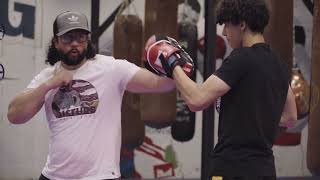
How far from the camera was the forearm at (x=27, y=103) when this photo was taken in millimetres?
2934

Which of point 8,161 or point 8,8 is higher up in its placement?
point 8,8

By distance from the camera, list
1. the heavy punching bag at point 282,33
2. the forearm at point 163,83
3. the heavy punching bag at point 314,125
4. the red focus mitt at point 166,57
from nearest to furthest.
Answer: the red focus mitt at point 166,57 → the forearm at point 163,83 → the heavy punching bag at point 282,33 → the heavy punching bag at point 314,125

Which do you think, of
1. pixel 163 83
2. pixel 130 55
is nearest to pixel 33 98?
pixel 163 83

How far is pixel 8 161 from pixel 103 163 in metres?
2.40

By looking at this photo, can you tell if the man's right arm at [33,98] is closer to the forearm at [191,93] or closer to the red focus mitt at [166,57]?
the red focus mitt at [166,57]

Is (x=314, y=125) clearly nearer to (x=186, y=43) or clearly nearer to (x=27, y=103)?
(x=186, y=43)

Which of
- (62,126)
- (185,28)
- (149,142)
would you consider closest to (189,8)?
(185,28)

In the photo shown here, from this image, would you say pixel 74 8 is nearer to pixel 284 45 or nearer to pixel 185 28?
pixel 185 28

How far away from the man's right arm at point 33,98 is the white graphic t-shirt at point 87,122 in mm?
97

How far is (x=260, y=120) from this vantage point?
101 inches

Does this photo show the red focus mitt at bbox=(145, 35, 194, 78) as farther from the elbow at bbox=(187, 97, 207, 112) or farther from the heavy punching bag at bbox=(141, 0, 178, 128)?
the heavy punching bag at bbox=(141, 0, 178, 128)

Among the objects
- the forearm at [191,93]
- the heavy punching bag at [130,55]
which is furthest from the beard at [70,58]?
the heavy punching bag at [130,55]

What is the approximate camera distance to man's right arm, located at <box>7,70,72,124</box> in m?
2.89

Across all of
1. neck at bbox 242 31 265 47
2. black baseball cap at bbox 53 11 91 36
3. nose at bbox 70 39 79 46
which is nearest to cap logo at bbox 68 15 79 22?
black baseball cap at bbox 53 11 91 36
